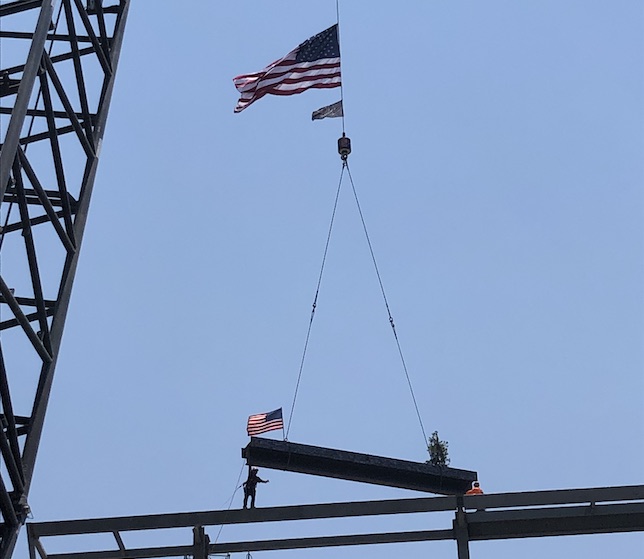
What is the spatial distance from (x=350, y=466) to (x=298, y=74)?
9759mm

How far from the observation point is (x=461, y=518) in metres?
18.0

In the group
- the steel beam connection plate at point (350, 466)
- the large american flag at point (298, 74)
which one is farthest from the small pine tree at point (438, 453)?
the large american flag at point (298, 74)

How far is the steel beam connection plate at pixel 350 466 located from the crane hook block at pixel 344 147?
7.17 meters

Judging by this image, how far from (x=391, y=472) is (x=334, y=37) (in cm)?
1084

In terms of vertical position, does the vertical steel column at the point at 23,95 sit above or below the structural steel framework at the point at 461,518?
above

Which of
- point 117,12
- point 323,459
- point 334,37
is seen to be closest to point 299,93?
point 334,37

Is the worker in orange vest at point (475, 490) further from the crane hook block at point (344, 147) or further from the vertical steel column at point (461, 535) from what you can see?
the crane hook block at point (344, 147)

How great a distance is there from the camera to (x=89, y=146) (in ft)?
73.2

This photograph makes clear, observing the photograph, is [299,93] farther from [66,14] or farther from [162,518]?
[162,518]

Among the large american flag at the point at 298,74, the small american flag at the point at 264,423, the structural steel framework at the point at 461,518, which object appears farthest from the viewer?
the large american flag at the point at 298,74

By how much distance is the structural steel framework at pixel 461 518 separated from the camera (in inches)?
690

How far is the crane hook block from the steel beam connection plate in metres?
7.17

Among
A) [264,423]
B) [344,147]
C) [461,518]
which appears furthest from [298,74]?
[461,518]

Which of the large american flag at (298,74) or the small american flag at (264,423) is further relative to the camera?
the large american flag at (298,74)
